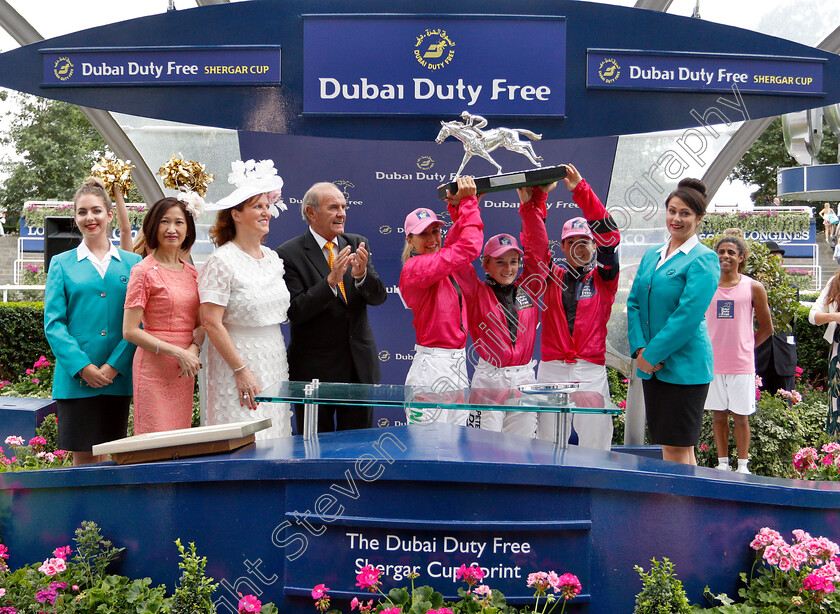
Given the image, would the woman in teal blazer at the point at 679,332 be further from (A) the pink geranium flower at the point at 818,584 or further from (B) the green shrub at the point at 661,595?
(B) the green shrub at the point at 661,595

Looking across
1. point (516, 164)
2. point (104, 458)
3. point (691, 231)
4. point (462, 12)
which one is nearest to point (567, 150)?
point (516, 164)

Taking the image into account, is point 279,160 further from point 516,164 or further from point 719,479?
point 719,479

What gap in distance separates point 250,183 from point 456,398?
1.60m

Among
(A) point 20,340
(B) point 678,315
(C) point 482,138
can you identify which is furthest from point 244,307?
(A) point 20,340

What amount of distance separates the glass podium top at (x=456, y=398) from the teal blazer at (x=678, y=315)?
0.84 metres

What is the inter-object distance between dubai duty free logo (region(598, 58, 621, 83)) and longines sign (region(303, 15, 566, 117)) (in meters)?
0.26

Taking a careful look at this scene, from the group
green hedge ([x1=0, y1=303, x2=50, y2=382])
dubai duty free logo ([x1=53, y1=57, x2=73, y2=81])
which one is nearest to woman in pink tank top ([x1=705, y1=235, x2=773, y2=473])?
dubai duty free logo ([x1=53, y1=57, x2=73, y2=81])

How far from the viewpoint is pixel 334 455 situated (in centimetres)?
277

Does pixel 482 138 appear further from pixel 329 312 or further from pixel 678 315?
pixel 678 315

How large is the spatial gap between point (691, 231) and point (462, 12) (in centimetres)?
218

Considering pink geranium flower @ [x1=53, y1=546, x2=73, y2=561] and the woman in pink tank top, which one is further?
the woman in pink tank top

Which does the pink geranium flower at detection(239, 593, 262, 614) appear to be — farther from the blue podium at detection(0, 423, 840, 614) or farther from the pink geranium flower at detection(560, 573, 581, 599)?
the pink geranium flower at detection(560, 573, 581, 599)

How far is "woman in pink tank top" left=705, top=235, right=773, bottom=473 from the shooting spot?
204 inches

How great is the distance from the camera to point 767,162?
33188 millimetres
